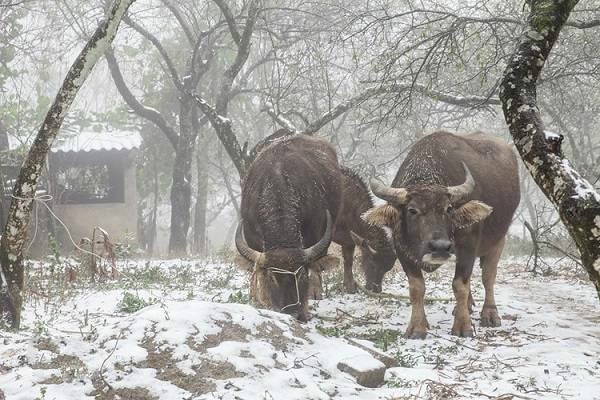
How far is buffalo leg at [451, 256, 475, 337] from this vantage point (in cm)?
618

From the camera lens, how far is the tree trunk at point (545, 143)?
9.14 ft

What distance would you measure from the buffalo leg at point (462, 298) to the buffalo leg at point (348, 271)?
2653 millimetres

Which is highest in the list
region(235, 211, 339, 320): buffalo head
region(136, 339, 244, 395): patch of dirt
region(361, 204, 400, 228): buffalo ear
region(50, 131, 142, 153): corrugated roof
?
region(50, 131, 142, 153): corrugated roof

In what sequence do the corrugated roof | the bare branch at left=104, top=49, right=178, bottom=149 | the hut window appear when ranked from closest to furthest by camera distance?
the bare branch at left=104, top=49, right=178, bottom=149 < the corrugated roof < the hut window

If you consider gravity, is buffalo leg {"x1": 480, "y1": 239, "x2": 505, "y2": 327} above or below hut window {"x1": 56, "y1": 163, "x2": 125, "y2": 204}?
below

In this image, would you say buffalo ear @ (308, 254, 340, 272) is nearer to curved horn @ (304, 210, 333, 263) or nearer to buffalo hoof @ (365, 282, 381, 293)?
curved horn @ (304, 210, 333, 263)

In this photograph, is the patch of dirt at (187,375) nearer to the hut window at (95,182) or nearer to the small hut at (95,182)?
the small hut at (95,182)

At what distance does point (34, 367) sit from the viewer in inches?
161

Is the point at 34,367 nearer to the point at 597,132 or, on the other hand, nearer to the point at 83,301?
the point at 83,301

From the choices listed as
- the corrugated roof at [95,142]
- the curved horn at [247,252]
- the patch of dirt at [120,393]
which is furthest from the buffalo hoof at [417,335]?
the corrugated roof at [95,142]

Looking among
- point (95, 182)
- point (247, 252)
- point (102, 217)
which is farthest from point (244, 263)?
point (95, 182)

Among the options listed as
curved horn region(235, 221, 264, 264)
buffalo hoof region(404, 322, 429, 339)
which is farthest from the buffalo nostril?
curved horn region(235, 221, 264, 264)

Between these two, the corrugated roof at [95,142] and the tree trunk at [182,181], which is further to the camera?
the corrugated roof at [95,142]

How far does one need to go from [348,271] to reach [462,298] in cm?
281
